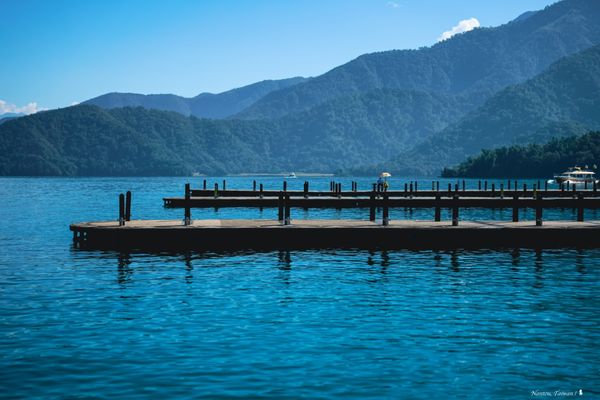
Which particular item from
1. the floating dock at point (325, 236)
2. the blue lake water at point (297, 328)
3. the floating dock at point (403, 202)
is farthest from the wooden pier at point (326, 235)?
the floating dock at point (403, 202)

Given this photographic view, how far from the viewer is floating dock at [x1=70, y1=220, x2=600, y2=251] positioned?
4125 cm

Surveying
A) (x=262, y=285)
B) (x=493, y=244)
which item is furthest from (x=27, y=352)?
(x=493, y=244)

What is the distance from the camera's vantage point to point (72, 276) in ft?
103

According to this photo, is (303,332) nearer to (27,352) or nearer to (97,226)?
(27,352)

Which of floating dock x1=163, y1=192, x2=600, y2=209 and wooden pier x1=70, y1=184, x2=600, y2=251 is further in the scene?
floating dock x1=163, y1=192, x2=600, y2=209

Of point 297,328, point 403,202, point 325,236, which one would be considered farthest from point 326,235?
point 403,202

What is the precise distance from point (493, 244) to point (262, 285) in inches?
724

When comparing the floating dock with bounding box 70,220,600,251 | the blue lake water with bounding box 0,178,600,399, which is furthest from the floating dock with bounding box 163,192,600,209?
the blue lake water with bounding box 0,178,600,399

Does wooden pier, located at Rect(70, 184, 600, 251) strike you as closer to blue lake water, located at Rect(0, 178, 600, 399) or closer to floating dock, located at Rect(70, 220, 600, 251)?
floating dock, located at Rect(70, 220, 600, 251)

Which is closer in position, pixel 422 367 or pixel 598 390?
pixel 598 390

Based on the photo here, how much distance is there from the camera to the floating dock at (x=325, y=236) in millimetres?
41250

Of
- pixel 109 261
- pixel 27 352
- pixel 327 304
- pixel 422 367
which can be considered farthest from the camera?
pixel 109 261

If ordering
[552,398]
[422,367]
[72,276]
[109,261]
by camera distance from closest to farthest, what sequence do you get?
[552,398], [422,367], [72,276], [109,261]

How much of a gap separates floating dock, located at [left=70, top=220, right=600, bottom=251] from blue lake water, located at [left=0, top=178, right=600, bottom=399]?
4229 millimetres
